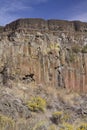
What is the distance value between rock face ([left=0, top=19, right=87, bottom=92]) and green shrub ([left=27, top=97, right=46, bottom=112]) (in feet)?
6.98

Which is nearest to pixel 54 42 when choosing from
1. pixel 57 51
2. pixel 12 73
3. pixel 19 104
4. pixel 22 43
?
pixel 57 51

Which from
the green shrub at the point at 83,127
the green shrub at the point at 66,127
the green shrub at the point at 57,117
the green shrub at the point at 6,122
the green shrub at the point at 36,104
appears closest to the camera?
the green shrub at the point at 6,122

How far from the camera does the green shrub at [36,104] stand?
26.5 meters

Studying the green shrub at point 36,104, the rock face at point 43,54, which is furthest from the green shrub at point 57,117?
the rock face at point 43,54

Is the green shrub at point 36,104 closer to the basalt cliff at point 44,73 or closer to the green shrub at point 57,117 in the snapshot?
the basalt cliff at point 44,73

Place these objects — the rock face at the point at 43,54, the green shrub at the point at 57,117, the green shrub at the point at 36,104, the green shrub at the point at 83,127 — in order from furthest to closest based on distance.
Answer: the rock face at the point at 43,54, the green shrub at the point at 36,104, the green shrub at the point at 57,117, the green shrub at the point at 83,127

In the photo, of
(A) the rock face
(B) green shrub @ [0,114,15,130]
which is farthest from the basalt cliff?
(B) green shrub @ [0,114,15,130]

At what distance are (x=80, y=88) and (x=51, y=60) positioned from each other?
3.40 meters

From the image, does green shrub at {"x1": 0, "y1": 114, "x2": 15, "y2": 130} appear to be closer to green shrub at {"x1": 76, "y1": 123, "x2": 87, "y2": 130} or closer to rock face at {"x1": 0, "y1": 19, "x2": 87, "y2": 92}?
rock face at {"x1": 0, "y1": 19, "x2": 87, "y2": 92}

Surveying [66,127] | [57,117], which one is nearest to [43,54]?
[57,117]

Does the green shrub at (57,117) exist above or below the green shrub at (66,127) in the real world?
above

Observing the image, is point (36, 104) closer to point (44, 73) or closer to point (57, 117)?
point (57, 117)

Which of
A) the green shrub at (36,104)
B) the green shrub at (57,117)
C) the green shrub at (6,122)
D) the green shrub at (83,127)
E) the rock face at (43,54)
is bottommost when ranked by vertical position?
the green shrub at (83,127)

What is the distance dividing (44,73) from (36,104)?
144 inches
